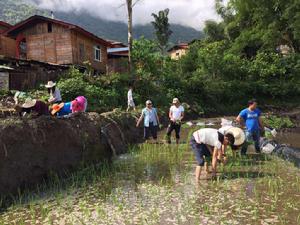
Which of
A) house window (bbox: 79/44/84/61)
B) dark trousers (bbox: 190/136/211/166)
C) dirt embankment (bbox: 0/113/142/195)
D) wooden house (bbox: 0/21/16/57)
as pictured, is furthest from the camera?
house window (bbox: 79/44/84/61)

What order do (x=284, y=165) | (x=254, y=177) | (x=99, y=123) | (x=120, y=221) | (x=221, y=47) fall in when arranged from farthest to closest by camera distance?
(x=221, y=47), (x=99, y=123), (x=284, y=165), (x=254, y=177), (x=120, y=221)

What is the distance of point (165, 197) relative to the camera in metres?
8.20

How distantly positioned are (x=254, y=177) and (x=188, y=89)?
2579 cm

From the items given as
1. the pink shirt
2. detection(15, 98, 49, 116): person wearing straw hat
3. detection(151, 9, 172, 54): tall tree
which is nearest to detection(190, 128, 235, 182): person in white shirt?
detection(15, 98, 49, 116): person wearing straw hat

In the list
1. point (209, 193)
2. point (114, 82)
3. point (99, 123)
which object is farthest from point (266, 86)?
point (209, 193)

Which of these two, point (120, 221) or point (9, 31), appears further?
point (9, 31)

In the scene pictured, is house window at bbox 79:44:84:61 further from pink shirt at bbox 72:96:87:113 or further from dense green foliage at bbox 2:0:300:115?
pink shirt at bbox 72:96:87:113

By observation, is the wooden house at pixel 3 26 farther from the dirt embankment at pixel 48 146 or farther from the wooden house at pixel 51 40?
the dirt embankment at pixel 48 146

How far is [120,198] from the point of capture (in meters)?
8.25

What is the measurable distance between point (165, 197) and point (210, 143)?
178 cm

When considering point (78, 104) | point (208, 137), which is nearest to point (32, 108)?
point (78, 104)

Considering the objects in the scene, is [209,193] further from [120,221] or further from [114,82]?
[114,82]

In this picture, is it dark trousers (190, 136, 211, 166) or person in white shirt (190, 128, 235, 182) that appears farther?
dark trousers (190, 136, 211, 166)

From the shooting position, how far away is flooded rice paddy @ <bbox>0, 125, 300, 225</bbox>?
7.03 meters
